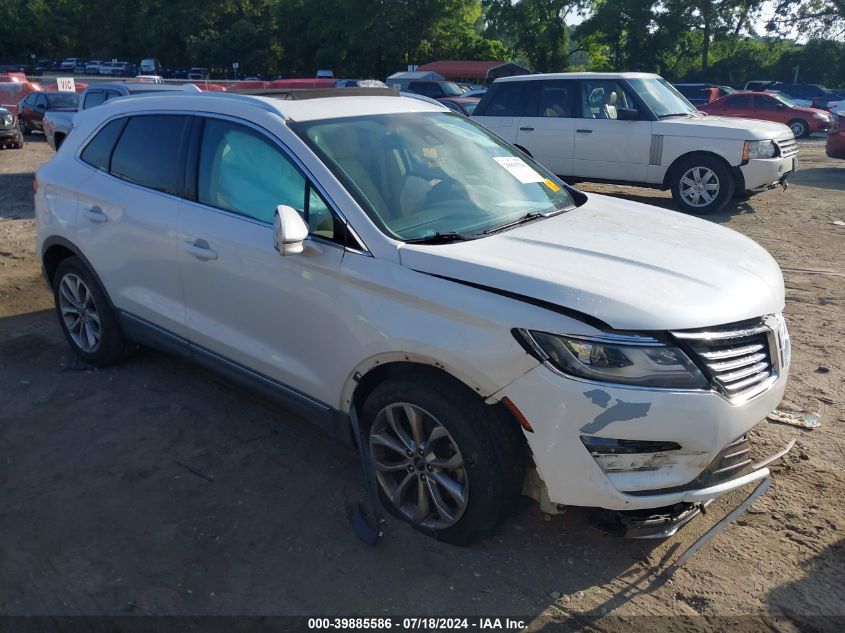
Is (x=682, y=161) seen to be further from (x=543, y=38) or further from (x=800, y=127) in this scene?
(x=543, y=38)

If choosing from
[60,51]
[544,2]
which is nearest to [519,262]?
[544,2]

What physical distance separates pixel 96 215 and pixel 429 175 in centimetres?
223

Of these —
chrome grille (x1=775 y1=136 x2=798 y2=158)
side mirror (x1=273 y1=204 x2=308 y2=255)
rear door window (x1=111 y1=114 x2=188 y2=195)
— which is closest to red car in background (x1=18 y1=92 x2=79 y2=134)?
chrome grille (x1=775 y1=136 x2=798 y2=158)

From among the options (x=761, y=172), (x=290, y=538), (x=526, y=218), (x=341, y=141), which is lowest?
(x=290, y=538)

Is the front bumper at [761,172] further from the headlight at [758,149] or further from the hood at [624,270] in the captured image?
the hood at [624,270]

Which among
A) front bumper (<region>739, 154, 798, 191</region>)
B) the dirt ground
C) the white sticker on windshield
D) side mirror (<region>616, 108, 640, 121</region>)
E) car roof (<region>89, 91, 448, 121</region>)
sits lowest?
the dirt ground

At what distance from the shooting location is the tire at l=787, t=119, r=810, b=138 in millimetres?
24875

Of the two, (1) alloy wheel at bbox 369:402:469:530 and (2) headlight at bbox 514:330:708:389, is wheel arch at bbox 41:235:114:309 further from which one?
(2) headlight at bbox 514:330:708:389

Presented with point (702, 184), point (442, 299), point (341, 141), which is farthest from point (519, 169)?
point (702, 184)

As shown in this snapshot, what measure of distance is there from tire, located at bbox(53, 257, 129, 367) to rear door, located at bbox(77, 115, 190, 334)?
189 millimetres

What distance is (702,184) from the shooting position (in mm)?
10195

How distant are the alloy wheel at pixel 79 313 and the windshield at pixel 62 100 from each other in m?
18.9

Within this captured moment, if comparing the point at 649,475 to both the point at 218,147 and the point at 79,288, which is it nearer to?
the point at 218,147

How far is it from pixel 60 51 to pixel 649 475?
100 metres
